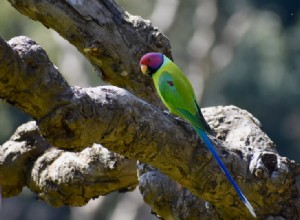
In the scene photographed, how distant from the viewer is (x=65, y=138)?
312 cm

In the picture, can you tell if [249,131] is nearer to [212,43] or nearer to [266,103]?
[212,43]

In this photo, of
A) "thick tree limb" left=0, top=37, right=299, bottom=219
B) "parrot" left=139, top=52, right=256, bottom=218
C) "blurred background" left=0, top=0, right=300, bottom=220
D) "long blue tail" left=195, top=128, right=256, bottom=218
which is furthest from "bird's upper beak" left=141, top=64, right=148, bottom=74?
"blurred background" left=0, top=0, right=300, bottom=220

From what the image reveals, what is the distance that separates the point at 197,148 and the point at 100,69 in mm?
843

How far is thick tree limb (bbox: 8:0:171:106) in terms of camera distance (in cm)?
417

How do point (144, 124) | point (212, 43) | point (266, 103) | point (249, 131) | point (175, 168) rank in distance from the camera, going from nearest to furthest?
point (144, 124), point (175, 168), point (249, 131), point (212, 43), point (266, 103)

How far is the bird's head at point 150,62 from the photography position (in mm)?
4218

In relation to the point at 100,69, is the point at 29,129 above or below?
below

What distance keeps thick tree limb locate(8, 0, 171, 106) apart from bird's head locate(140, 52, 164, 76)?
85 mm

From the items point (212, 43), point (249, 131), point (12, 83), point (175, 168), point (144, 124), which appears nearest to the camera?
point (12, 83)

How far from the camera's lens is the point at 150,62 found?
4254 millimetres

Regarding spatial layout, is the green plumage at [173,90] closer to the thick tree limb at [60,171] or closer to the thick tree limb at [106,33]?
the thick tree limb at [106,33]

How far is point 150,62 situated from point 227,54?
33.1 feet

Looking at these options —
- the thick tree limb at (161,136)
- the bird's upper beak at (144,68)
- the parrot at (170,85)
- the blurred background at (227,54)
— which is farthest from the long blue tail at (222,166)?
the blurred background at (227,54)

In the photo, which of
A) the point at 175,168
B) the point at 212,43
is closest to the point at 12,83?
the point at 175,168
